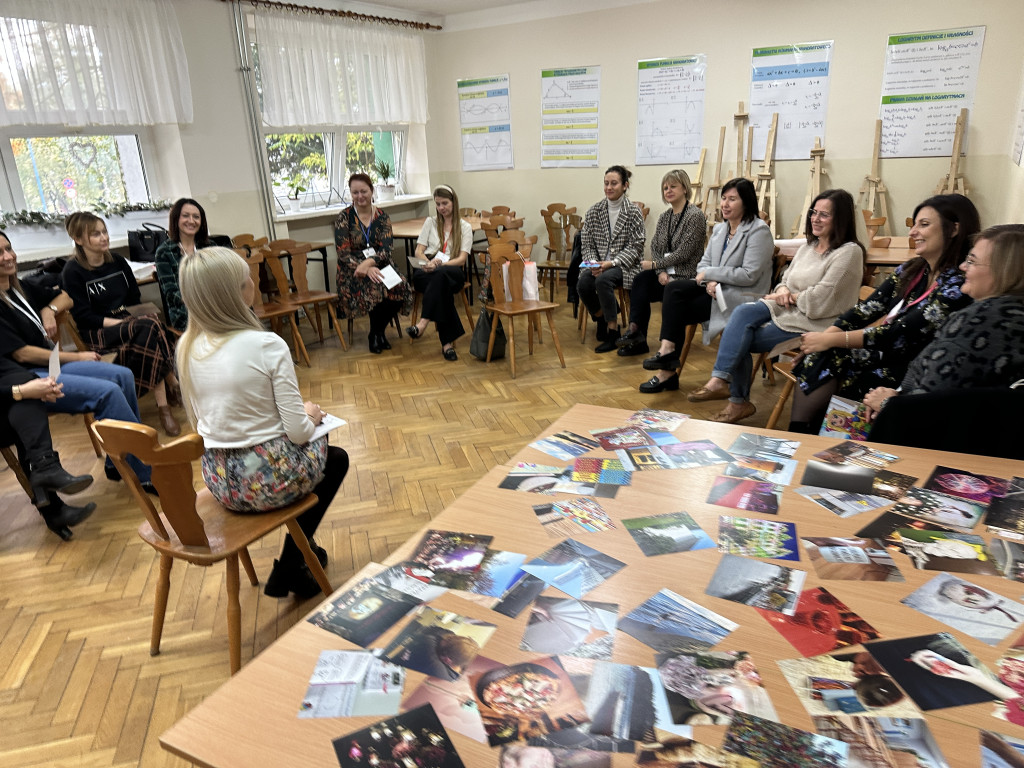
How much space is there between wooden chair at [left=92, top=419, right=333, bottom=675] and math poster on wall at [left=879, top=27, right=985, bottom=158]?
5594 mm

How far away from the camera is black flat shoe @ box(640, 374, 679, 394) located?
407cm

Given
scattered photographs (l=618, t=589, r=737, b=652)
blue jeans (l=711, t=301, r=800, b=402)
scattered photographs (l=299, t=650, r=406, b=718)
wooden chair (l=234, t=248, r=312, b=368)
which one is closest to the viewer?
scattered photographs (l=299, t=650, r=406, b=718)

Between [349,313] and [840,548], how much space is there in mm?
4504

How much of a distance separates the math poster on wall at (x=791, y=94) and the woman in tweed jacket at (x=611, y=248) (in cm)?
188

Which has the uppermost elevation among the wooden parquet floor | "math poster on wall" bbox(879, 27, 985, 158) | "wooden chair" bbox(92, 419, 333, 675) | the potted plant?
"math poster on wall" bbox(879, 27, 985, 158)

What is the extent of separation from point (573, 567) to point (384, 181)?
6.79 meters

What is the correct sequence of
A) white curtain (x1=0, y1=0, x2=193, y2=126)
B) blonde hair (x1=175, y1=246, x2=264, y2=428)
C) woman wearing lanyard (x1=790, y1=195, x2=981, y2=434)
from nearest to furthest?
blonde hair (x1=175, y1=246, x2=264, y2=428) → woman wearing lanyard (x1=790, y1=195, x2=981, y2=434) → white curtain (x1=0, y1=0, x2=193, y2=126)

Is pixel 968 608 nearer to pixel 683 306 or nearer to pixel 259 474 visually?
pixel 259 474

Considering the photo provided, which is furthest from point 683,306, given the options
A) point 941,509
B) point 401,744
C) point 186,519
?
point 401,744

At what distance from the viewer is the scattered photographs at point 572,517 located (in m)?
1.48

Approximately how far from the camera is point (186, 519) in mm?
1763

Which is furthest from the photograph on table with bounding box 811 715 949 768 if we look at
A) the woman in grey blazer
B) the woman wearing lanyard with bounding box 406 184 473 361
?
the woman wearing lanyard with bounding box 406 184 473 361

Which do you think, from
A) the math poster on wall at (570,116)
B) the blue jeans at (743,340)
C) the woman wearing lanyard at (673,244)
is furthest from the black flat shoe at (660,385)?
the math poster on wall at (570,116)

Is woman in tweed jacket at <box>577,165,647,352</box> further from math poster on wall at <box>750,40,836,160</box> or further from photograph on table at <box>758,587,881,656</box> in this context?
photograph on table at <box>758,587,881,656</box>
